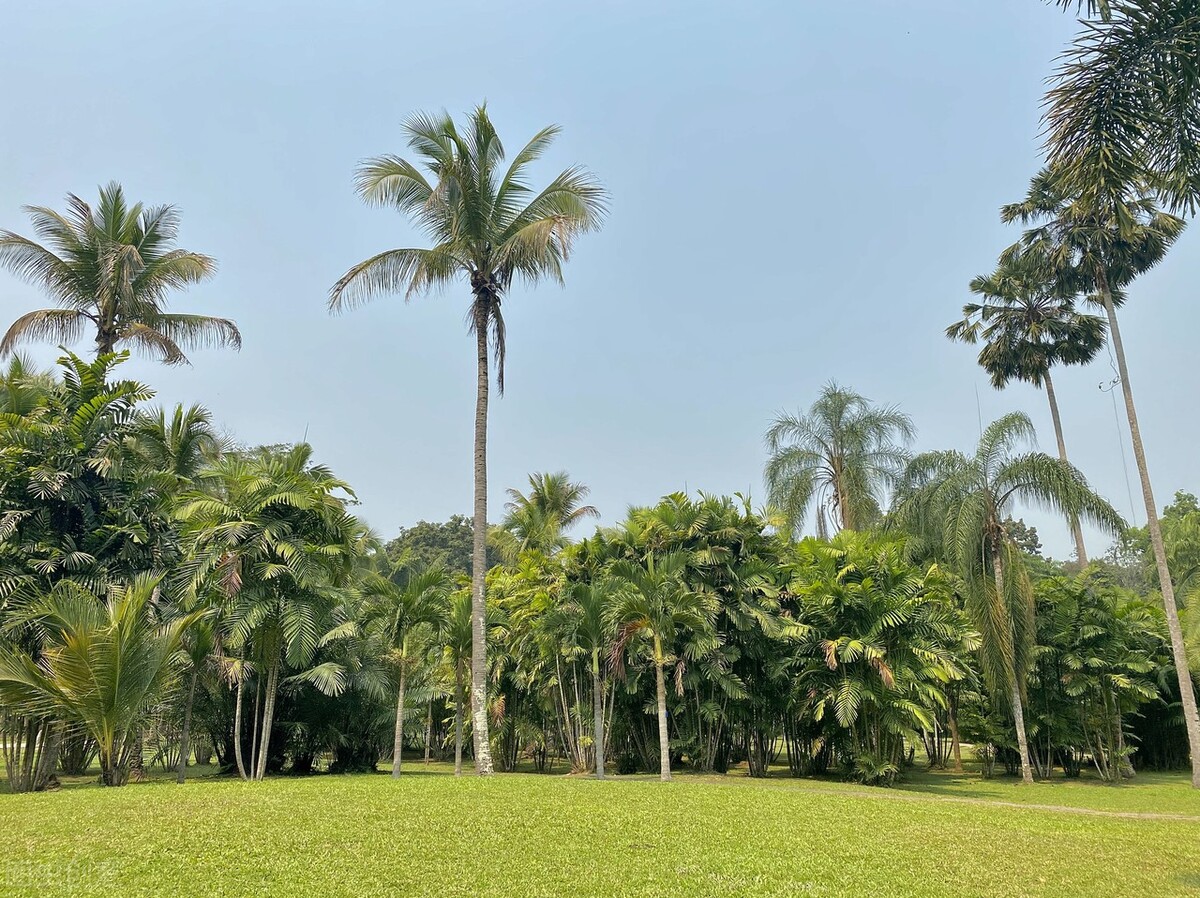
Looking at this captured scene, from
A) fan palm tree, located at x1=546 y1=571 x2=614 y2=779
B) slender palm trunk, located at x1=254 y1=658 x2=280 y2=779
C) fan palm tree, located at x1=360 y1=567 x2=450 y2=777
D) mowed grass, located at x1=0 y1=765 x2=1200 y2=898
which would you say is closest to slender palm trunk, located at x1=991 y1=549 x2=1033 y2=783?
mowed grass, located at x1=0 y1=765 x2=1200 y2=898

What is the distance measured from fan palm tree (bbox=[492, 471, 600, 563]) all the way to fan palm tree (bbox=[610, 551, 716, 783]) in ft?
47.4

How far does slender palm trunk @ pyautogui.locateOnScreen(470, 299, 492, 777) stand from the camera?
14.6 metres

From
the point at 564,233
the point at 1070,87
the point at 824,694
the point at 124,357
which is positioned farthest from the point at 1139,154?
the point at 124,357

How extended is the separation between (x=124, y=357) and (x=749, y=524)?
15858mm

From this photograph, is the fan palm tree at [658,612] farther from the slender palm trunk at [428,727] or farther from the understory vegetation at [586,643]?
the slender palm trunk at [428,727]

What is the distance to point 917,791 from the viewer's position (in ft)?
54.8

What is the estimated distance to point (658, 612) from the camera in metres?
16.6

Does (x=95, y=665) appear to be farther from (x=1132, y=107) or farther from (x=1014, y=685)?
(x=1014, y=685)

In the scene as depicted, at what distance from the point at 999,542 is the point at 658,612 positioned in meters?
9.59

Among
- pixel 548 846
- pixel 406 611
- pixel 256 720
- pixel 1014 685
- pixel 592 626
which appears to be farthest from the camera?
pixel 1014 685

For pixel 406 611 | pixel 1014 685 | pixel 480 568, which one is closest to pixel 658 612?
pixel 480 568

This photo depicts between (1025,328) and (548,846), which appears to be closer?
(548,846)

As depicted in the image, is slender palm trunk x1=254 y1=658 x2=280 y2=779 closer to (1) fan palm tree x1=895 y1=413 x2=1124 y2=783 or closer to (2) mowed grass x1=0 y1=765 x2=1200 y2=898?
(2) mowed grass x1=0 y1=765 x2=1200 y2=898

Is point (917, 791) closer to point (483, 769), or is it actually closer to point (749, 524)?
point (749, 524)
